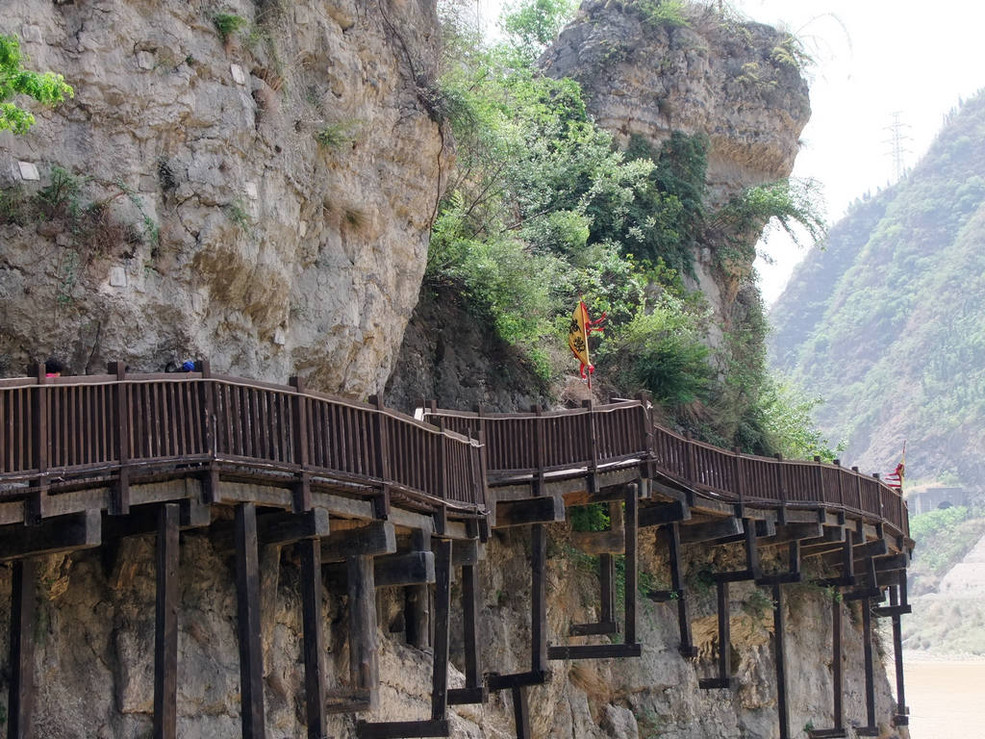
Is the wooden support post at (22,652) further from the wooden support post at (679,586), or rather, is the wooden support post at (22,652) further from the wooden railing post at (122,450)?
the wooden support post at (679,586)

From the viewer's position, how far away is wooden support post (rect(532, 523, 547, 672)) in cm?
2081

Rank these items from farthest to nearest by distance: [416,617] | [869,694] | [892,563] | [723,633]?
Answer: [892,563] < [869,694] < [723,633] < [416,617]

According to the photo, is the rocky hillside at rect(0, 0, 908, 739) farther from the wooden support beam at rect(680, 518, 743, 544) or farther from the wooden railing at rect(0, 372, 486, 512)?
the wooden support beam at rect(680, 518, 743, 544)

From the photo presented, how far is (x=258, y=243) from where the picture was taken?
18.6 meters

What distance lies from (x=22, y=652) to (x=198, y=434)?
2.61 m

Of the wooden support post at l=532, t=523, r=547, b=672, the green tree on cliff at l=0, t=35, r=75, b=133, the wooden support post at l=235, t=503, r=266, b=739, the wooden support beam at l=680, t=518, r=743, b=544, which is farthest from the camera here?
the wooden support beam at l=680, t=518, r=743, b=544

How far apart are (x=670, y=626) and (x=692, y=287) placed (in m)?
10.5

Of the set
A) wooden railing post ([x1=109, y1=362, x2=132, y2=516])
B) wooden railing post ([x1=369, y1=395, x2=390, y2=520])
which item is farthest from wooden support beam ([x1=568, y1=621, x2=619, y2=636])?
wooden railing post ([x1=109, y1=362, x2=132, y2=516])

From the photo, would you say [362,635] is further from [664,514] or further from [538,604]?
[664,514]

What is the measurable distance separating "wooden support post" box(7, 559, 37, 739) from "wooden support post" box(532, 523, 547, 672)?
7727mm

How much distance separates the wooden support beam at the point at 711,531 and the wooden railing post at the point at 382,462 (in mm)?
9818

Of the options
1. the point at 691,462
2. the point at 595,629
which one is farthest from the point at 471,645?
the point at 691,462

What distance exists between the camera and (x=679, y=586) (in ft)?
78.8

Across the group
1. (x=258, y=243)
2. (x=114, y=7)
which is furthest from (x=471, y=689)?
(x=114, y=7)
